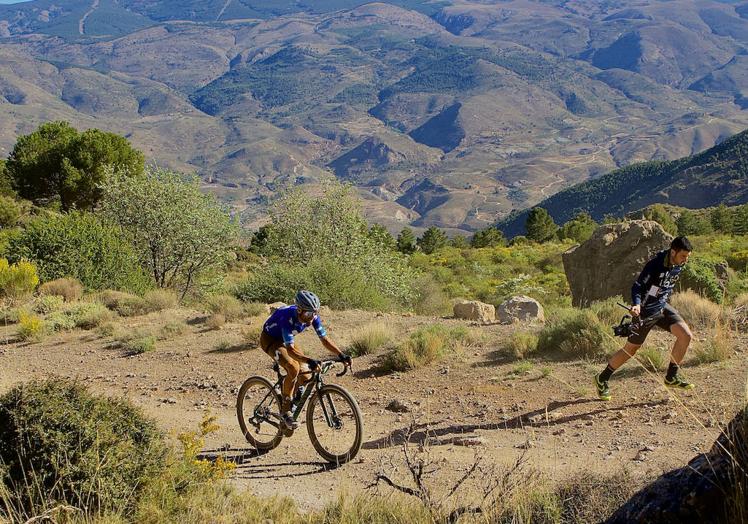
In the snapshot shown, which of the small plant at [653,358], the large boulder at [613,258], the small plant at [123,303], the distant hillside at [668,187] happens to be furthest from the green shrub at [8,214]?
the distant hillside at [668,187]

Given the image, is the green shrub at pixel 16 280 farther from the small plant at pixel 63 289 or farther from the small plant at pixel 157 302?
the small plant at pixel 157 302

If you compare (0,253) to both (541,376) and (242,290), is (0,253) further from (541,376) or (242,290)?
(541,376)

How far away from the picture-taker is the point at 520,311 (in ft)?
45.6

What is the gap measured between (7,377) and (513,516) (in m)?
10.3

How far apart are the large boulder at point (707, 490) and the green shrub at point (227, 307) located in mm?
12671

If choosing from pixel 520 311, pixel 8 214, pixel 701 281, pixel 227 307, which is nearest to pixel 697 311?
pixel 520 311

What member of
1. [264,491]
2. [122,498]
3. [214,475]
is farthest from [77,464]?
[264,491]

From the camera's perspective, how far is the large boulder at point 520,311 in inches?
539

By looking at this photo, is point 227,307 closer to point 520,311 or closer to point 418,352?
point 418,352

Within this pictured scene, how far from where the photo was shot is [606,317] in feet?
36.1

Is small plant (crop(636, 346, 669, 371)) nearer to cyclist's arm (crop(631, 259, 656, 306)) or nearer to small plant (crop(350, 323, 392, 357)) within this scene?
cyclist's arm (crop(631, 259, 656, 306))

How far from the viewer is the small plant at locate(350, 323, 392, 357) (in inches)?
471

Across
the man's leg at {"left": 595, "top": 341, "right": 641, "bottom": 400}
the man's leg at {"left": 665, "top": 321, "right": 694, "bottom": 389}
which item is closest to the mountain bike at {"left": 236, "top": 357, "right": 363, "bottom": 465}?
the man's leg at {"left": 595, "top": 341, "right": 641, "bottom": 400}

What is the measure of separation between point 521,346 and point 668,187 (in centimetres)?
18069
